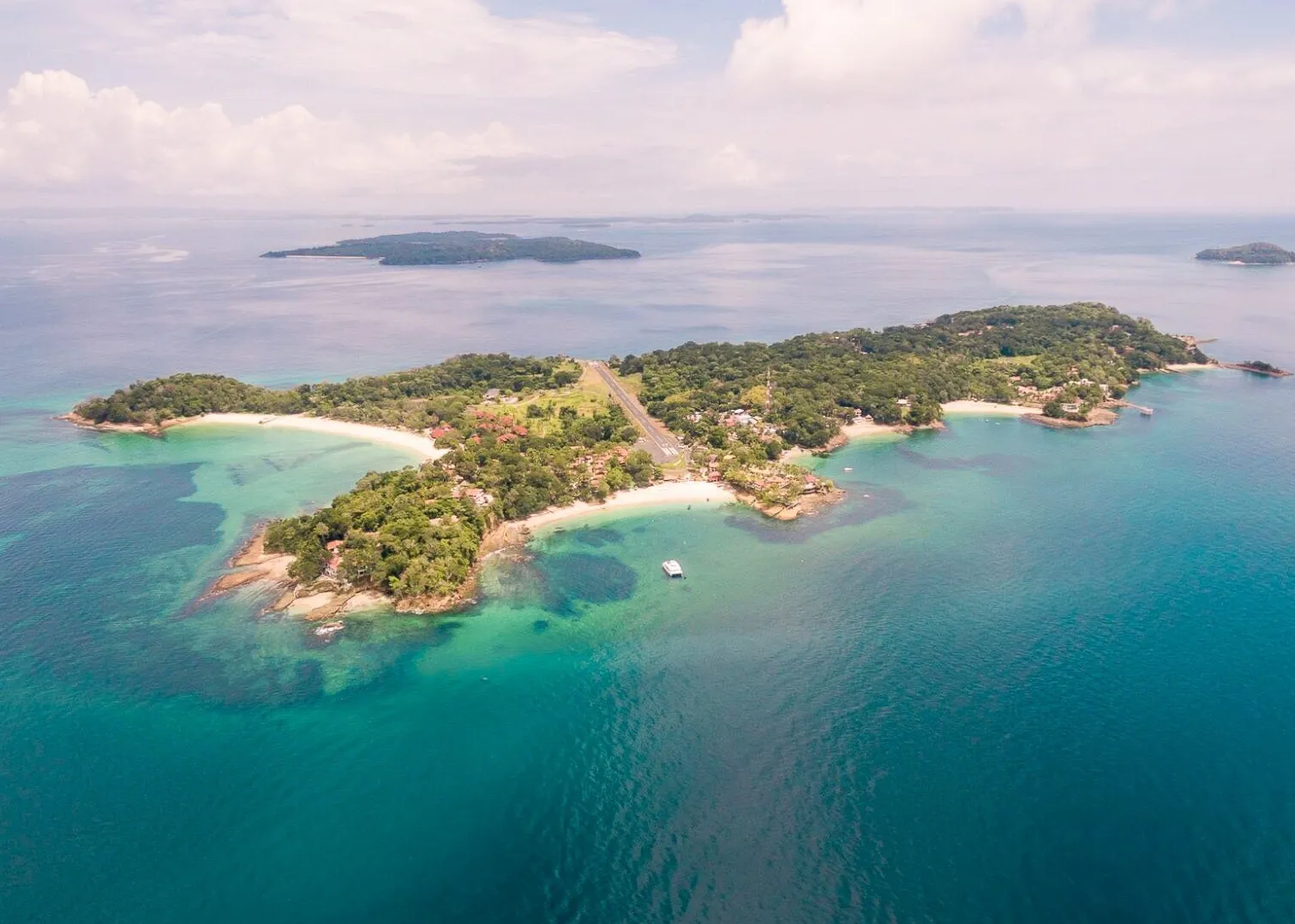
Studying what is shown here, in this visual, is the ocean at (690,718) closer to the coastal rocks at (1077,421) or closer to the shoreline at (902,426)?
the shoreline at (902,426)

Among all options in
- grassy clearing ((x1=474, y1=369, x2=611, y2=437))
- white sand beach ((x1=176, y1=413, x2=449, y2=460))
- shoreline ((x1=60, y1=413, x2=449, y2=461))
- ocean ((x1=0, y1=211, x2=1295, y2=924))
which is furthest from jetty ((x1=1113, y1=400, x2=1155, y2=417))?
shoreline ((x1=60, y1=413, x2=449, y2=461))

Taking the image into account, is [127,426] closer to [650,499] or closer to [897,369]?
[650,499]

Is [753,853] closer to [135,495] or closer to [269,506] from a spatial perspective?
[269,506]

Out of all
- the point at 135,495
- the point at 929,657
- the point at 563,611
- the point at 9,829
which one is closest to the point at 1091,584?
the point at 929,657

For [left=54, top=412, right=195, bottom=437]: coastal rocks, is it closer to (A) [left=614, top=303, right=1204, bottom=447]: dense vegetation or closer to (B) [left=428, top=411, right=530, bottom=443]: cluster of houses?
(B) [left=428, top=411, right=530, bottom=443]: cluster of houses

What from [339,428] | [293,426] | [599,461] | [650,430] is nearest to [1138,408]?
[650,430]
